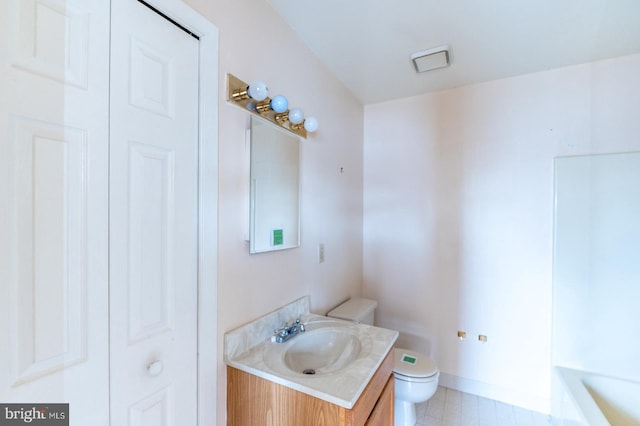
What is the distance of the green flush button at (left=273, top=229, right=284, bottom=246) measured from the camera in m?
1.40

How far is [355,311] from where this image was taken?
1984mm

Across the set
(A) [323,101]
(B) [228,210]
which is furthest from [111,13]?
(A) [323,101]

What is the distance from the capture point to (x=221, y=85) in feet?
3.68

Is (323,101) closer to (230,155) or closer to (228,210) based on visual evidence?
(230,155)

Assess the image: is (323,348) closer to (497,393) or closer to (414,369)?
(414,369)

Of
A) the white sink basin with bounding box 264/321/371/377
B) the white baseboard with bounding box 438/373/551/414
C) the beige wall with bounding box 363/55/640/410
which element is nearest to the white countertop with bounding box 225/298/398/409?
the white sink basin with bounding box 264/321/371/377

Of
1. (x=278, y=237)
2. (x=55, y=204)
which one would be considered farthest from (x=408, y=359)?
(x=55, y=204)

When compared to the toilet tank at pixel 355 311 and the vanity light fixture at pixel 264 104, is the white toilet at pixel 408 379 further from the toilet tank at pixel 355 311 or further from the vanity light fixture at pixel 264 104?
the vanity light fixture at pixel 264 104

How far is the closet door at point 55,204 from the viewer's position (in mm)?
622

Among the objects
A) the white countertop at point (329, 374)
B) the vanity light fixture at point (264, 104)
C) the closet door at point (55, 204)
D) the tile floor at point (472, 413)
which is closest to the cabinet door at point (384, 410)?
the white countertop at point (329, 374)

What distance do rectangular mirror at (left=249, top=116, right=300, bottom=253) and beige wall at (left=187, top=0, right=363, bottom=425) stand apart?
0.20 ft

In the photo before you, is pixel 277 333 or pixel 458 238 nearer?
pixel 277 333

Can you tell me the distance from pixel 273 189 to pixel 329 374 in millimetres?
871

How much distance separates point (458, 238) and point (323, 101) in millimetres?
1511
